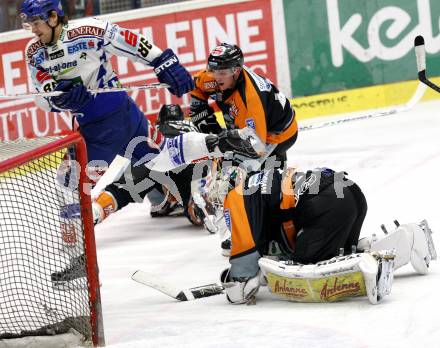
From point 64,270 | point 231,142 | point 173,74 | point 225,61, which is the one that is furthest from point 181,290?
point 173,74

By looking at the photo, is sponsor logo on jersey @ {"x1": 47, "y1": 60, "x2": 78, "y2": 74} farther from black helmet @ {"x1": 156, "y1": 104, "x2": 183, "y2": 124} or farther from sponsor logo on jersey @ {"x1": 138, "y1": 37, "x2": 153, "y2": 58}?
black helmet @ {"x1": 156, "y1": 104, "x2": 183, "y2": 124}

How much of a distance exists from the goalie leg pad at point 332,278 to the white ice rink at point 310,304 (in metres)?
0.04

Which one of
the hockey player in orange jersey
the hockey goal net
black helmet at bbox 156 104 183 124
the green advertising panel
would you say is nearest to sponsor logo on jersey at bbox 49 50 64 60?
the hockey player in orange jersey

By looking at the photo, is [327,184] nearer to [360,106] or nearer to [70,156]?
[70,156]

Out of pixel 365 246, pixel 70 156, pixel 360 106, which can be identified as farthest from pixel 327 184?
pixel 360 106

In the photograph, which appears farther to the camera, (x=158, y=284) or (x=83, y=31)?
(x=83, y=31)

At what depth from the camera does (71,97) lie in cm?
493

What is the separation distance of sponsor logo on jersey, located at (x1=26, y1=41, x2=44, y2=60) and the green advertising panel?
371 cm

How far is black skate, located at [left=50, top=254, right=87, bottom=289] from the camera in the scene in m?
3.64

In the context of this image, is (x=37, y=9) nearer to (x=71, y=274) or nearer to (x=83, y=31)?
(x=83, y=31)

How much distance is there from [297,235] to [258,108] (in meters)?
0.98

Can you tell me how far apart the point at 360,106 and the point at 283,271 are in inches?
187

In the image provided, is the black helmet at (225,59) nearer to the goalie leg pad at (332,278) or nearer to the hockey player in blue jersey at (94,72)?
the hockey player in blue jersey at (94,72)

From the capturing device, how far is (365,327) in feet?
10.8
